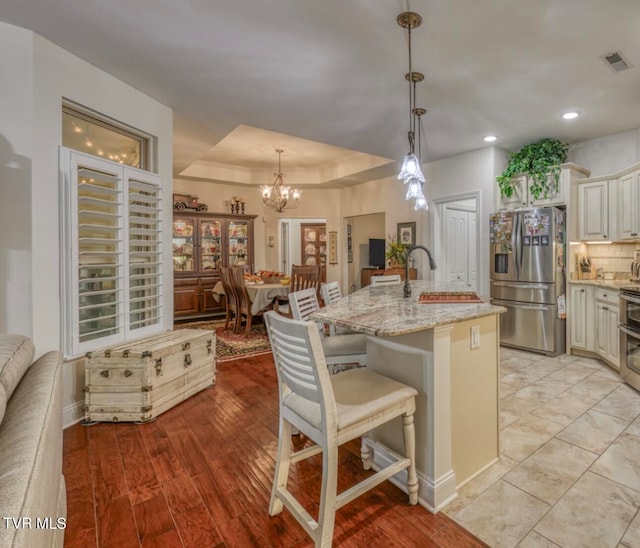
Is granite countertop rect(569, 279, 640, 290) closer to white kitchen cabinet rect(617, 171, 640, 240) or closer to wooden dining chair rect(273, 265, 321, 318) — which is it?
white kitchen cabinet rect(617, 171, 640, 240)

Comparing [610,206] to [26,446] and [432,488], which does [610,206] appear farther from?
[26,446]

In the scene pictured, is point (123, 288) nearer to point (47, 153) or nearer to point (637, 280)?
point (47, 153)

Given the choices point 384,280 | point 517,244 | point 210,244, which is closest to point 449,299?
point 384,280

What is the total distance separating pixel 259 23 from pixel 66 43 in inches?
54.5

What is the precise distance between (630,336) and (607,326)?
21.6 inches

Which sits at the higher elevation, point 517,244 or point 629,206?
point 629,206

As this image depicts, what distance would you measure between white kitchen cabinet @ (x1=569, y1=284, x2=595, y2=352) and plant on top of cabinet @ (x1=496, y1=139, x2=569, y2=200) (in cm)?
123

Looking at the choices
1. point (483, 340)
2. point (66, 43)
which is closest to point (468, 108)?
point (483, 340)

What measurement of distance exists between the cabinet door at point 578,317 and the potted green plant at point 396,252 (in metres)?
2.42

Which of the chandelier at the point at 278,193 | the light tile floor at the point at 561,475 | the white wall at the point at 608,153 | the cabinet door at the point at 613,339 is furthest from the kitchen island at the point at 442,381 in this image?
the chandelier at the point at 278,193

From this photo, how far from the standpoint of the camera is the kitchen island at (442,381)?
1.67 metres

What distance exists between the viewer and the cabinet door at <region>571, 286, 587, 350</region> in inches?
162

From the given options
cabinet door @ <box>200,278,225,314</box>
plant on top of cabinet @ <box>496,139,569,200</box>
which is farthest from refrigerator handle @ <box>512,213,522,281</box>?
cabinet door @ <box>200,278,225,314</box>

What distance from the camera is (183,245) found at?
6.43 metres
